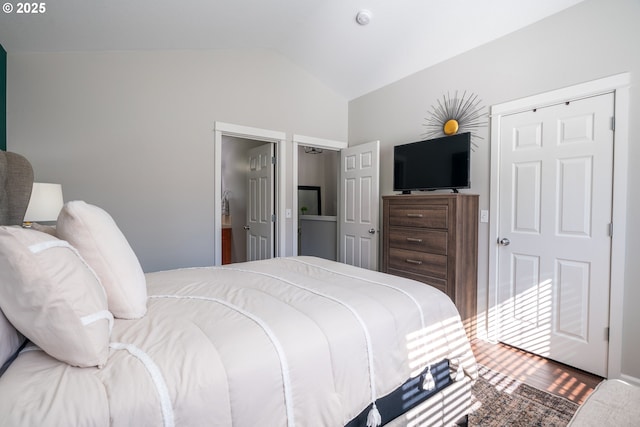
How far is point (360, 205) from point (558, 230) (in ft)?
6.58

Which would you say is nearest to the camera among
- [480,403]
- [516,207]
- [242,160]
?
[480,403]

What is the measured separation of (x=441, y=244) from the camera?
274cm

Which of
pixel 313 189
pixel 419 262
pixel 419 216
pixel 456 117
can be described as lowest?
pixel 419 262

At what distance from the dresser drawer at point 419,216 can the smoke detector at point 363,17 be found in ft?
6.01

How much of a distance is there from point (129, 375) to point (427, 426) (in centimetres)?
127

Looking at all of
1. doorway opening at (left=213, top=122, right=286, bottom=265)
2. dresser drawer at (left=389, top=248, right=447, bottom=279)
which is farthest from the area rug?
doorway opening at (left=213, top=122, right=286, bottom=265)

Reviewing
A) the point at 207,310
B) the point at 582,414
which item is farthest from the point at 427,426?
the point at 207,310

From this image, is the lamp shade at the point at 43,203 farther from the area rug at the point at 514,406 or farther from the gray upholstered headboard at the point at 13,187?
the area rug at the point at 514,406

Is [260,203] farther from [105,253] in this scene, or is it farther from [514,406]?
[514,406]

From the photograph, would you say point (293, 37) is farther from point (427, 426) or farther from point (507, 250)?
point (427, 426)

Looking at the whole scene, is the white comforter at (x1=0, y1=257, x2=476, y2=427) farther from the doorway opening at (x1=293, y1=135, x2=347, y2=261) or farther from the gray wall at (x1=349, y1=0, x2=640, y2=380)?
the doorway opening at (x1=293, y1=135, x2=347, y2=261)

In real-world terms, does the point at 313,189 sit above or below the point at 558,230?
above

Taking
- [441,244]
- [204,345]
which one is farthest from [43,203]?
[441,244]

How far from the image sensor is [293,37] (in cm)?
341
